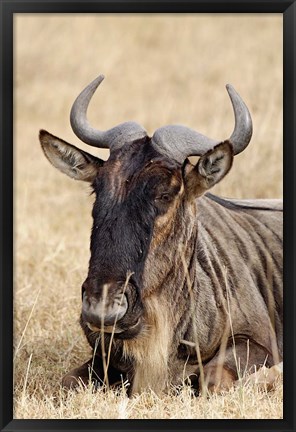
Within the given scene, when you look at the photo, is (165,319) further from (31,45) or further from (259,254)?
(31,45)

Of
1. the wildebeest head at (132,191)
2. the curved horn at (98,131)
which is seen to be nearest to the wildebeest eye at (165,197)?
the wildebeest head at (132,191)

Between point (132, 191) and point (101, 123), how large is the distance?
9427mm

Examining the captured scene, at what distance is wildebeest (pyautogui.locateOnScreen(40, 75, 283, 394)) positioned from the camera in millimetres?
5027

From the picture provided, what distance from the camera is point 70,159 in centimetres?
558

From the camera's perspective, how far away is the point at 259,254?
21.6ft

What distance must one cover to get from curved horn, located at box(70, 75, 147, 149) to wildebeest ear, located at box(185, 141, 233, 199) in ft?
1.30

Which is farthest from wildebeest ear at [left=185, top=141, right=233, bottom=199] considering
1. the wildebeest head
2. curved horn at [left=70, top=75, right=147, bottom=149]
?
curved horn at [left=70, top=75, right=147, bottom=149]

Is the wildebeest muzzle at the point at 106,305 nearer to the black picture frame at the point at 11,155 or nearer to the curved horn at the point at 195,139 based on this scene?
the black picture frame at the point at 11,155

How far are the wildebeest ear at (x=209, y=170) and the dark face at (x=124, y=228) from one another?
0.08 m

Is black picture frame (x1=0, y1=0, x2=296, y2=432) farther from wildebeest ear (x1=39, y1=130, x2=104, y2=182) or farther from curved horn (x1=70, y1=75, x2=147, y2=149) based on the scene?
curved horn (x1=70, y1=75, x2=147, y2=149)

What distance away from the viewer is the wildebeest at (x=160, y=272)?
5027 millimetres

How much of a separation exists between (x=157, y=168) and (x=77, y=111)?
2.54 ft

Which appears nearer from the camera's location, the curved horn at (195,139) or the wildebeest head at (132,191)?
the wildebeest head at (132,191)
